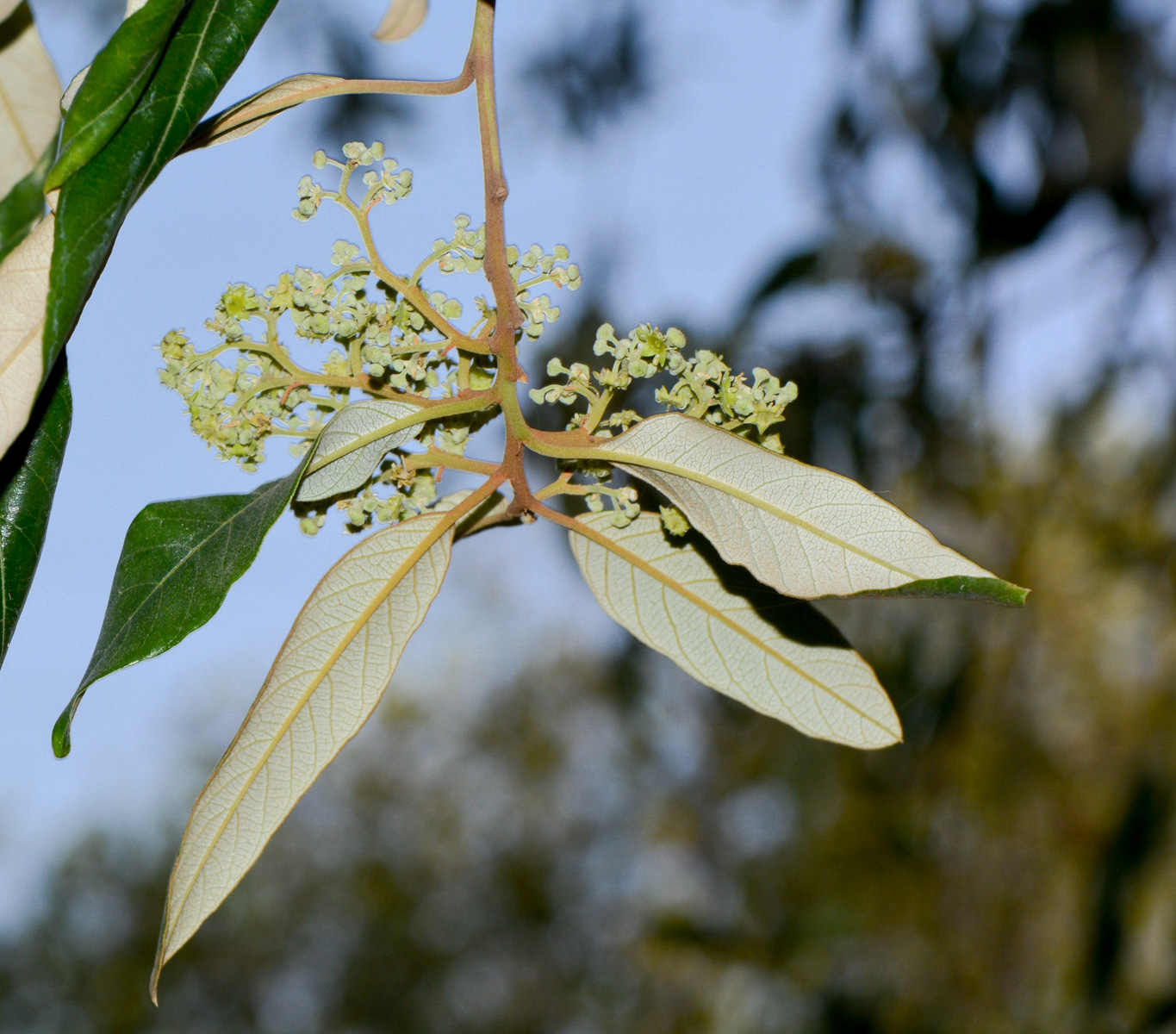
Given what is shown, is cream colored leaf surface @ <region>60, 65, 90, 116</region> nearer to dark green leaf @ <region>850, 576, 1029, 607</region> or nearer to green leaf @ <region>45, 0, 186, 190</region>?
green leaf @ <region>45, 0, 186, 190</region>

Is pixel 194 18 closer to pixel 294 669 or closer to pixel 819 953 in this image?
pixel 294 669

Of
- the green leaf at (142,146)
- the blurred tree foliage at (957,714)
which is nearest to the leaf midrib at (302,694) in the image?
the green leaf at (142,146)

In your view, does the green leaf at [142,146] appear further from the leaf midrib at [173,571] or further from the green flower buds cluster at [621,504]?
the green flower buds cluster at [621,504]

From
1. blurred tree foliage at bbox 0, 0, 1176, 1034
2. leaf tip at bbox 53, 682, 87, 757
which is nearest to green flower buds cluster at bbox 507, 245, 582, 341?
leaf tip at bbox 53, 682, 87, 757

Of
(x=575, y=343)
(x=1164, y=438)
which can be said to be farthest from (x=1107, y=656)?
(x=575, y=343)

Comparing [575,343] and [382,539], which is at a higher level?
[575,343]

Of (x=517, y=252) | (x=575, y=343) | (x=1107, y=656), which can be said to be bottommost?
(x=517, y=252)
